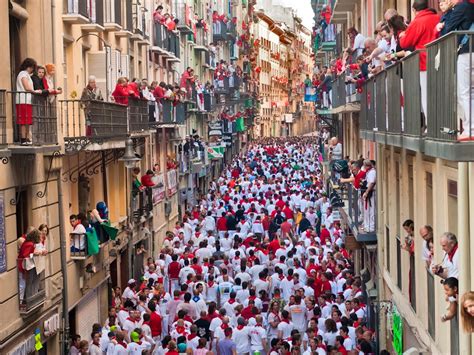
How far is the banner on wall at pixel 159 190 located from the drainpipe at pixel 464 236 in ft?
72.2

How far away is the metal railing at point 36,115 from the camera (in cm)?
1575

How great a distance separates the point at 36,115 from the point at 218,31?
46.5 m

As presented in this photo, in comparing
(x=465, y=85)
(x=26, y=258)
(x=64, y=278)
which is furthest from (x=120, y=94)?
(x=465, y=85)

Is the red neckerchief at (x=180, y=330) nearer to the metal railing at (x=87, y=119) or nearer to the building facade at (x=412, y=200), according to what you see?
the building facade at (x=412, y=200)

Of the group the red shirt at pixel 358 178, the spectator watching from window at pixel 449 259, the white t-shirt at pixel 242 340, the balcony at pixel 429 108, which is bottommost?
the white t-shirt at pixel 242 340

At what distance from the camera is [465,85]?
8.45 m

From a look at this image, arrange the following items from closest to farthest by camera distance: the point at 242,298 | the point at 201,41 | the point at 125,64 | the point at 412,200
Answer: the point at 412,200 < the point at 242,298 < the point at 125,64 < the point at 201,41

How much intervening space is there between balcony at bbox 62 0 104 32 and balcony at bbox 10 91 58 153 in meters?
3.56

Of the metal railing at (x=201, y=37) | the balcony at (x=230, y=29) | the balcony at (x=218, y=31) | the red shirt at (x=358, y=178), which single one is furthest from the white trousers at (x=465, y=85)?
the balcony at (x=230, y=29)

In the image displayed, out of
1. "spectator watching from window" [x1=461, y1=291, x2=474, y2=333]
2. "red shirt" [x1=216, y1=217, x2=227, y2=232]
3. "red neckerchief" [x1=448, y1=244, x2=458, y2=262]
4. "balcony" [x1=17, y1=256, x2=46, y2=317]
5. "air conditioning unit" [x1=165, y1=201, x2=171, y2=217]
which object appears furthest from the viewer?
"air conditioning unit" [x1=165, y1=201, x2=171, y2=217]

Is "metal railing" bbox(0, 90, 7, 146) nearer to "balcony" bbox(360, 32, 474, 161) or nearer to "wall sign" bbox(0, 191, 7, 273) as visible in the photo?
"wall sign" bbox(0, 191, 7, 273)

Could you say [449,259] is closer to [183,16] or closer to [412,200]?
[412,200]

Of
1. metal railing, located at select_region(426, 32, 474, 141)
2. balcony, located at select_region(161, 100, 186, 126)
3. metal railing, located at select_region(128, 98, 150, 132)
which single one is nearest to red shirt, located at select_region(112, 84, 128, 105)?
metal railing, located at select_region(128, 98, 150, 132)

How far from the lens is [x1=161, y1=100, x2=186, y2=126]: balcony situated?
32.8m
